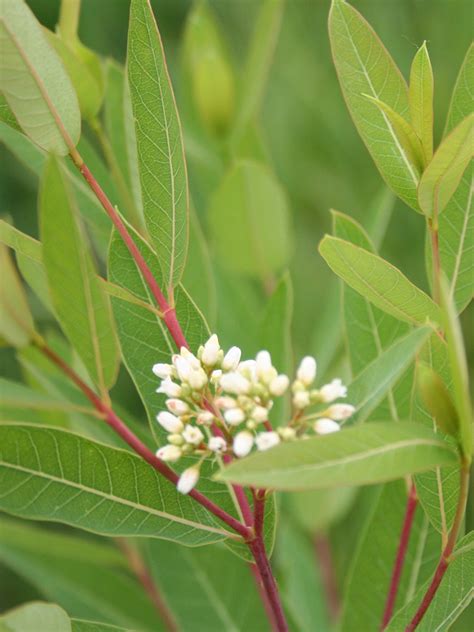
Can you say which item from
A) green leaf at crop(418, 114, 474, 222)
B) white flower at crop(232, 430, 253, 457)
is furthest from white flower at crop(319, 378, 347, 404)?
green leaf at crop(418, 114, 474, 222)

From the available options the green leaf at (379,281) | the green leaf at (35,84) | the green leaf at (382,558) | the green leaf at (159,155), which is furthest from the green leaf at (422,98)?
the green leaf at (382,558)

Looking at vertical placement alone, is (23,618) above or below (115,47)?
below

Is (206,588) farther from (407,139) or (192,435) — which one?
(407,139)

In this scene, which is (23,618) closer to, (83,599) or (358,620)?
(358,620)

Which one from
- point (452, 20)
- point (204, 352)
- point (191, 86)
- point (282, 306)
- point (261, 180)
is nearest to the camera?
point (204, 352)

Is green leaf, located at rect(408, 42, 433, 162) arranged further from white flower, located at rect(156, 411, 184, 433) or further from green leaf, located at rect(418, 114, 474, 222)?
white flower, located at rect(156, 411, 184, 433)

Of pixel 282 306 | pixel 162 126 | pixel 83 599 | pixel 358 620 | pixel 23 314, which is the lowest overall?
pixel 83 599

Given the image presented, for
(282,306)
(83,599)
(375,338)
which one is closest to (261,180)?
(282,306)
